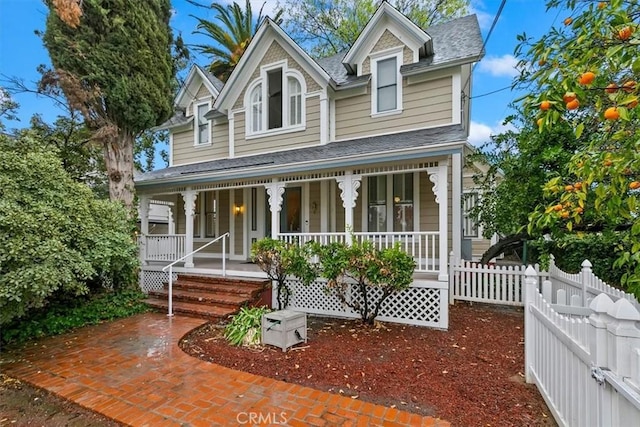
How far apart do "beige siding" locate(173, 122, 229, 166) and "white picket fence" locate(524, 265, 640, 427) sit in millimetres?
9945

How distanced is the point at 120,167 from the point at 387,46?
7.68 meters

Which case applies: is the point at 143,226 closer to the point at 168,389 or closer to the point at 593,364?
the point at 168,389

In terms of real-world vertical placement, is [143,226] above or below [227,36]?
below

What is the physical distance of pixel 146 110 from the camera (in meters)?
8.24

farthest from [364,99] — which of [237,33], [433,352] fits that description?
[237,33]

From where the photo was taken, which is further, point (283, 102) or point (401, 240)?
point (283, 102)

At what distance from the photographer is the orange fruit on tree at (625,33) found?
73.4 inches

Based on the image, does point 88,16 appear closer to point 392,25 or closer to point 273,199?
point 273,199

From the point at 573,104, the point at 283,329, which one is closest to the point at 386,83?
the point at 283,329

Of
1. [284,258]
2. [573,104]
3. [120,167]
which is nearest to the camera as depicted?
[573,104]

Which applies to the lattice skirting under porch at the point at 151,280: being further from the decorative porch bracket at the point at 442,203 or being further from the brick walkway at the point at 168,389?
the decorative porch bracket at the point at 442,203

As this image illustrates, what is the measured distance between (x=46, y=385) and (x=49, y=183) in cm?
332

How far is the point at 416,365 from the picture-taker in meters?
4.35

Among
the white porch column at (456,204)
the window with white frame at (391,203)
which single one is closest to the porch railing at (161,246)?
the window with white frame at (391,203)
